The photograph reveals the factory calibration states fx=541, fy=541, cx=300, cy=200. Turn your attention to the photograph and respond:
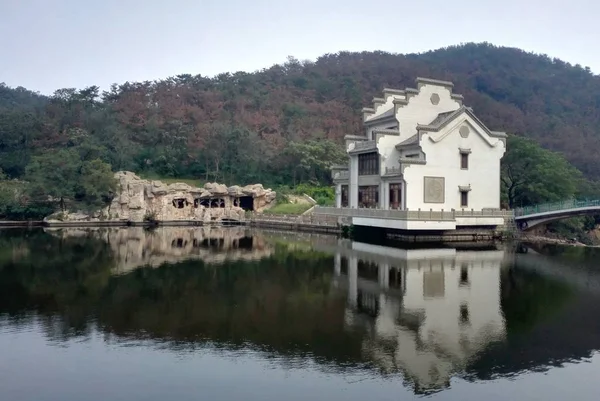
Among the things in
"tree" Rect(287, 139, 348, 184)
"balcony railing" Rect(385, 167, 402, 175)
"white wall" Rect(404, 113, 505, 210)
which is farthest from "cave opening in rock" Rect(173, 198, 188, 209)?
"white wall" Rect(404, 113, 505, 210)

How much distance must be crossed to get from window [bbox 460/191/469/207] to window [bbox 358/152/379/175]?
5.18 metres

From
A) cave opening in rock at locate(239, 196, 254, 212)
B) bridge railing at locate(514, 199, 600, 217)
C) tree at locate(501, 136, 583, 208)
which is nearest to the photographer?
bridge railing at locate(514, 199, 600, 217)

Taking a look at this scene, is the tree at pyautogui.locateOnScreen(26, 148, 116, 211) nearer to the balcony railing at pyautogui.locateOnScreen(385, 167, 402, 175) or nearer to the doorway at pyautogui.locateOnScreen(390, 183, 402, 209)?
the balcony railing at pyautogui.locateOnScreen(385, 167, 402, 175)

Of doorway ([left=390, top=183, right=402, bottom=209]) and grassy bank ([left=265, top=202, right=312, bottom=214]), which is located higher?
doorway ([left=390, top=183, right=402, bottom=209])

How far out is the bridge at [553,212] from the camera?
2810 cm

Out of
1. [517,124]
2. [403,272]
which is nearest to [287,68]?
[517,124]

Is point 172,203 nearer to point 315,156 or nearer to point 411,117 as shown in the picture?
point 315,156

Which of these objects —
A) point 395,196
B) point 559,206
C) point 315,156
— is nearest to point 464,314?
point 395,196

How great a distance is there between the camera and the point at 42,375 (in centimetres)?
916

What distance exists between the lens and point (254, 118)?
211 ft

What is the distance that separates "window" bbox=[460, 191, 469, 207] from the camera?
1249 inches

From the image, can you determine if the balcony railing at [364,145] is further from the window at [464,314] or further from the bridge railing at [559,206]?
the window at [464,314]

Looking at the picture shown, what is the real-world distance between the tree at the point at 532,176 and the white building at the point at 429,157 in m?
2.96

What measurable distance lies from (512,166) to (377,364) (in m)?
29.3
